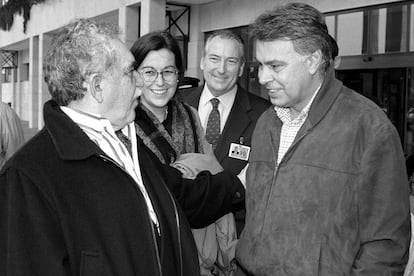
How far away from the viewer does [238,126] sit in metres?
3.38

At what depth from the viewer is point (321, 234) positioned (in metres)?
1.87

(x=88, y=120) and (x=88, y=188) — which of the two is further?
(x=88, y=120)

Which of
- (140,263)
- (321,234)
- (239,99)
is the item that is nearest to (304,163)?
(321,234)

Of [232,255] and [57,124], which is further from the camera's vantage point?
[232,255]

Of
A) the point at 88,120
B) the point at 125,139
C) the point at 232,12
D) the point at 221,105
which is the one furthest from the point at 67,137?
the point at 232,12

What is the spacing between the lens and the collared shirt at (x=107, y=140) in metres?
1.76

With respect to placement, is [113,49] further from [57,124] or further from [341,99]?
[341,99]

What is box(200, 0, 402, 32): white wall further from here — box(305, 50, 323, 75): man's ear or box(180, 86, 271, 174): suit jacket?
box(305, 50, 323, 75): man's ear

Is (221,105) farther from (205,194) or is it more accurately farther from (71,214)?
(71,214)

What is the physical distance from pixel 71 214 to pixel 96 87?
0.47 meters

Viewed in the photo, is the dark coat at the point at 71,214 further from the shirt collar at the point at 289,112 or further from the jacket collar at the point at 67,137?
the shirt collar at the point at 289,112

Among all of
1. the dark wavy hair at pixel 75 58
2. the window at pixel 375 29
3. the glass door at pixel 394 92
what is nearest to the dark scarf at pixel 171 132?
the dark wavy hair at pixel 75 58

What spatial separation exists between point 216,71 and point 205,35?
7.90 m

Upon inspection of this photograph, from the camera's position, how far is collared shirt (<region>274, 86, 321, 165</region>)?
2.08m
